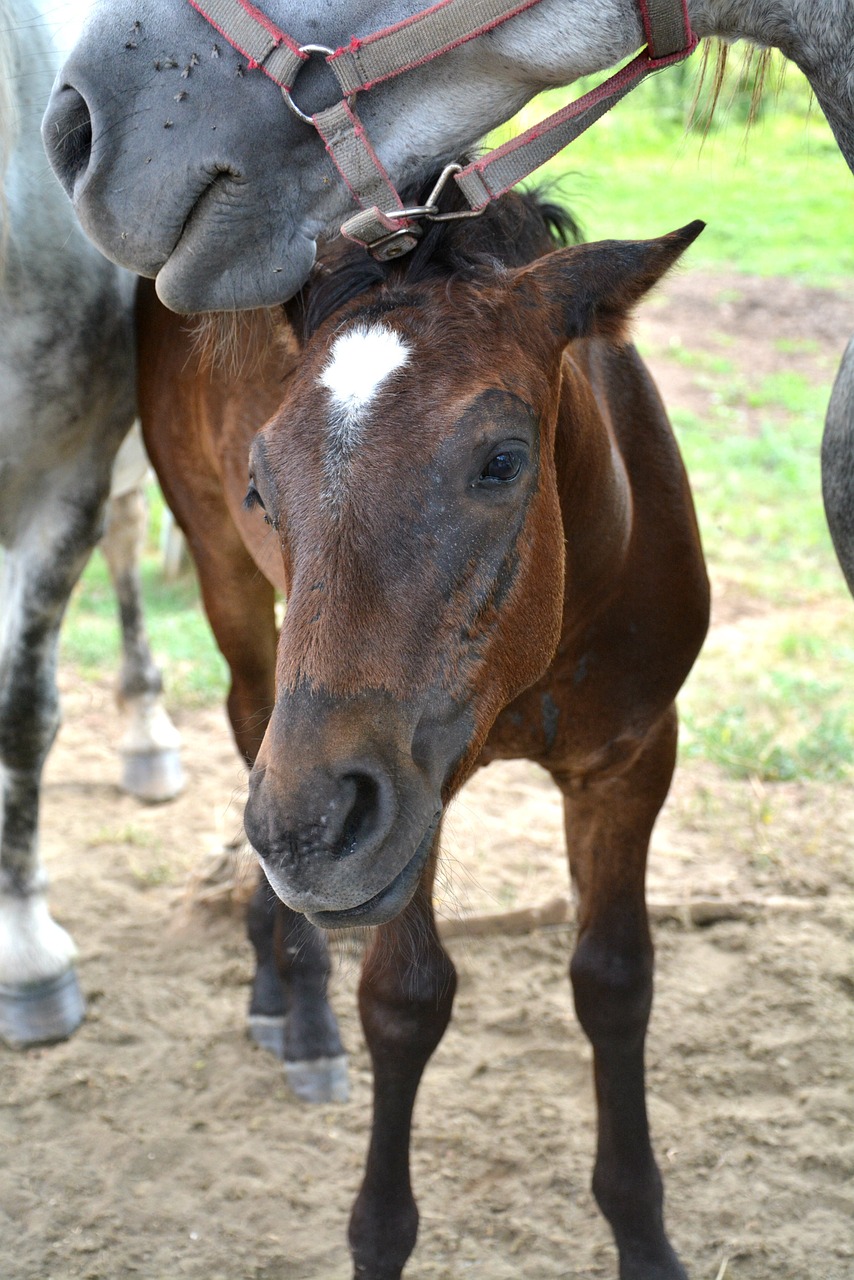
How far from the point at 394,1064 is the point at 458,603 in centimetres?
121

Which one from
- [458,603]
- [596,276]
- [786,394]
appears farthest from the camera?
[786,394]

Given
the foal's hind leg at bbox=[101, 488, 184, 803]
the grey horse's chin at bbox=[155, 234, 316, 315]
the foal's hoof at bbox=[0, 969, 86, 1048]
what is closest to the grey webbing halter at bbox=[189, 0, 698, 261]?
the grey horse's chin at bbox=[155, 234, 316, 315]

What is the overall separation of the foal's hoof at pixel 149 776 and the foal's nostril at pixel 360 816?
3.22 metres

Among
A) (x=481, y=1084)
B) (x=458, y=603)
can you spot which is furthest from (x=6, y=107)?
(x=481, y=1084)

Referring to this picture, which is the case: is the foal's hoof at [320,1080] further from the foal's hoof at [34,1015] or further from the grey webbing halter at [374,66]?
the grey webbing halter at [374,66]

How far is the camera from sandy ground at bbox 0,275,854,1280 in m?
2.85

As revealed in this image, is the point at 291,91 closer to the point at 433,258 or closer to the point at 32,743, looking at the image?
the point at 433,258

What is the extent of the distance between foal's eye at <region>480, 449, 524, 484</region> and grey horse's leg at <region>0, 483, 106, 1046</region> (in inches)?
62.8

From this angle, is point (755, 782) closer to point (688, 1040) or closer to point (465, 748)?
point (688, 1040)

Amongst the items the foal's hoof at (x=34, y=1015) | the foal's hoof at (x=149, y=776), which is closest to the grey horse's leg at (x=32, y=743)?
the foal's hoof at (x=34, y=1015)

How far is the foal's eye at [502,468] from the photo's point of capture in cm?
187

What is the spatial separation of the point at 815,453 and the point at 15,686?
5.74 meters

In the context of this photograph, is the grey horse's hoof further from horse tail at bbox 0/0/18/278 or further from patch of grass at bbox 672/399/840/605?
patch of grass at bbox 672/399/840/605

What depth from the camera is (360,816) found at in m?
1.72
